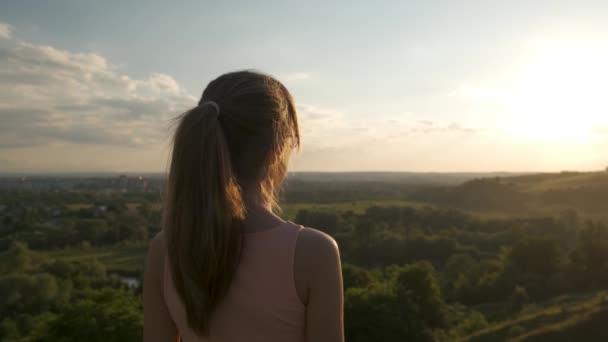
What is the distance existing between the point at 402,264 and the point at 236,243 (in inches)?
2250

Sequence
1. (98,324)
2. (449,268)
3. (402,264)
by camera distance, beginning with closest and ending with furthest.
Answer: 1. (98,324)
2. (449,268)
3. (402,264)

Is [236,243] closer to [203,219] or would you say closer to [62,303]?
[203,219]

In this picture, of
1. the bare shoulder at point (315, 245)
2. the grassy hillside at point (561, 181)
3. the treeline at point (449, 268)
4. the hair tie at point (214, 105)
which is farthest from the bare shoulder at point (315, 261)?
the grassy hillside at point (561, 181)

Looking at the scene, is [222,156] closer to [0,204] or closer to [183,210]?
[183,210]

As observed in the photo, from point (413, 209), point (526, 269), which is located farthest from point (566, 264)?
point (413, 209)

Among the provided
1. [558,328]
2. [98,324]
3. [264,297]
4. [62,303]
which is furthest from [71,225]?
[264,297]

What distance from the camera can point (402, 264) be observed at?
56188 mm

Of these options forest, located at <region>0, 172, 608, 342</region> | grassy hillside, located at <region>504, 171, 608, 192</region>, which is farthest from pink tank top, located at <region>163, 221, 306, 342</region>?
grassy hillside, located at <region>504, 171, 608, 192</region>

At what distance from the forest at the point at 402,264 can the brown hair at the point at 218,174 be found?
50cm

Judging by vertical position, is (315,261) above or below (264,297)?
above

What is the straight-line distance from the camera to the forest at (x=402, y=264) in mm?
22844

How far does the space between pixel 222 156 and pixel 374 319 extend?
79.9 ft

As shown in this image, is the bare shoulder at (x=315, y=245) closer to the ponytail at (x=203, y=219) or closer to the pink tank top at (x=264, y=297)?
the pink tank top at (x=264, y=297)

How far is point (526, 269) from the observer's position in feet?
140
